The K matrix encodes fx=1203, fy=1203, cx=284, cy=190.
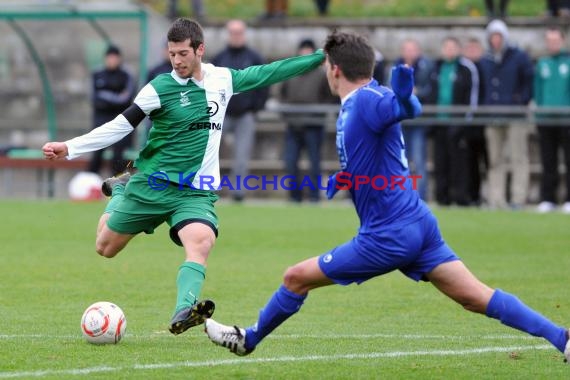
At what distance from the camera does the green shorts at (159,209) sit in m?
8.41

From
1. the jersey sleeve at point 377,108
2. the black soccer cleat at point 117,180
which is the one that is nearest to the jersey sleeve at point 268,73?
the black soccer cleat at point 117,180

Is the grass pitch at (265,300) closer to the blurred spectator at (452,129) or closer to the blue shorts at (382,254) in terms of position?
the blue shorts at (382,254)

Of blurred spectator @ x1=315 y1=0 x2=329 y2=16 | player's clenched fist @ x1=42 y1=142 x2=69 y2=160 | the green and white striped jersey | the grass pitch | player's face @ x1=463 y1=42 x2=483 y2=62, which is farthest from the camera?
blurred spectator @ x1=315 y1=0 x2=329 y2=16

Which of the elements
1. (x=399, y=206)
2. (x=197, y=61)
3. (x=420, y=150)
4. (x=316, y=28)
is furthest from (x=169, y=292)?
(x=316, y=28)

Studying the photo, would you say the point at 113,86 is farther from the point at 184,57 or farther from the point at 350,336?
the point at 350,336

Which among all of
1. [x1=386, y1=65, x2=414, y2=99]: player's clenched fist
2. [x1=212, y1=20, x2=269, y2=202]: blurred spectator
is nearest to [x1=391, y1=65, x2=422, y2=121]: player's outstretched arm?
[x1=386, y1=65, x2=414, y2=99]: player's clenched fist

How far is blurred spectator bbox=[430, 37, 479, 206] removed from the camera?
18875mm

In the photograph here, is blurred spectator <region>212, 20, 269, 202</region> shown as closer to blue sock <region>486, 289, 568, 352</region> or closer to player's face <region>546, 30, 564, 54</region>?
player's face <region>546, 30, 564, 54</region>

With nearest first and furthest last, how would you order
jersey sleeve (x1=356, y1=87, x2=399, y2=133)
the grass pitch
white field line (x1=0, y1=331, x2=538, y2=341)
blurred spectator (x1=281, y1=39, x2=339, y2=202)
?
1. jersey sleeve (x1=356, y1=87, x2=399, y2=133)
2. the grass pitch
3. white field line (x1=0, y1=331, x2=538, y2=341)
4. blurred spectator (x1=281, y1=39, x2=339, y2=202)

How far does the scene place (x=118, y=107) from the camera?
20.0m

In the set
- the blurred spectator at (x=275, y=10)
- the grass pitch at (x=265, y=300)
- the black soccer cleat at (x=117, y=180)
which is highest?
the blurred spectator at (x=275, y=10)

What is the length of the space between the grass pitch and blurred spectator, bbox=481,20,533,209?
1468mm

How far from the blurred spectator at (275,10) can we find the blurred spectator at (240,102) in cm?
314

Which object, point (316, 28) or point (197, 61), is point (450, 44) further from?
point (197, 61)
